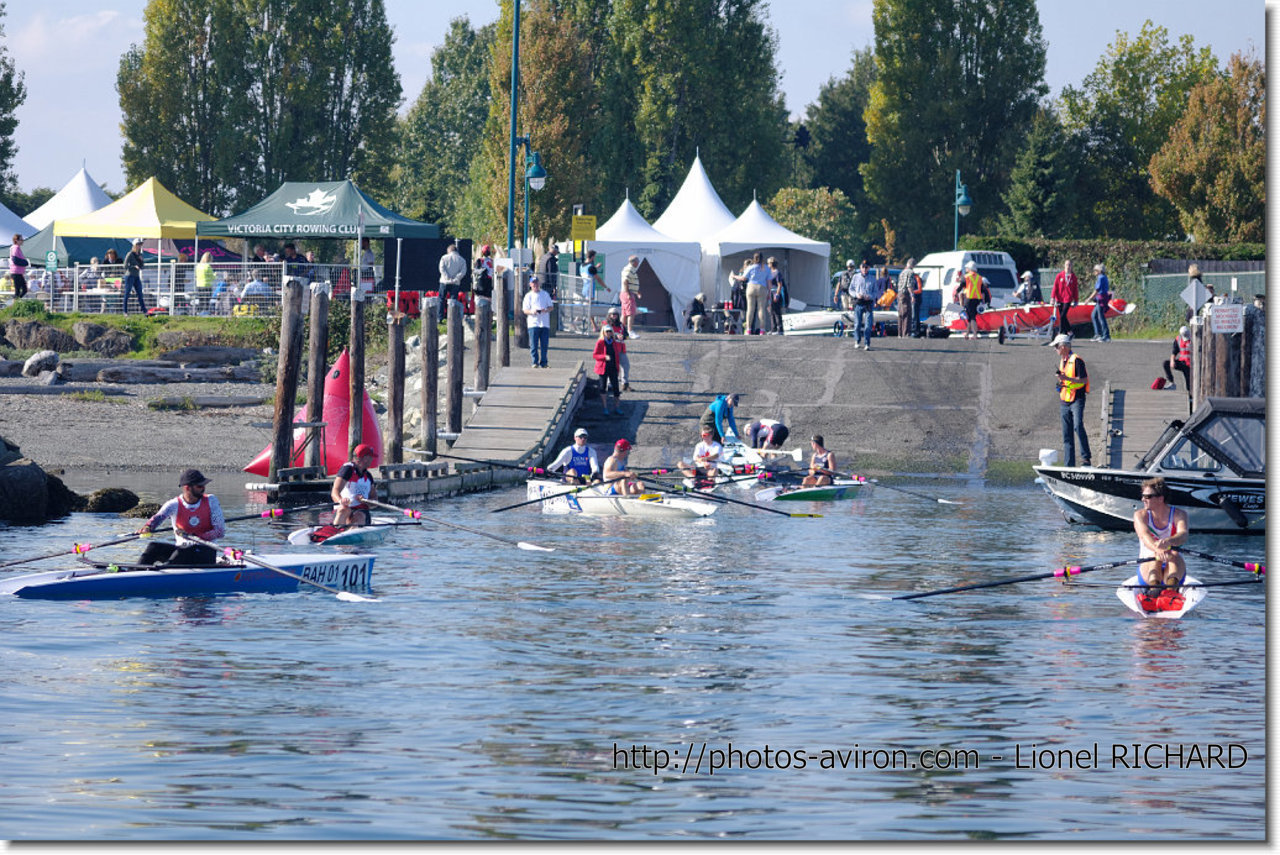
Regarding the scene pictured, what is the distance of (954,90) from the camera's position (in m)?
63.9

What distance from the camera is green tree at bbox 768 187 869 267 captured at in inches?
2702

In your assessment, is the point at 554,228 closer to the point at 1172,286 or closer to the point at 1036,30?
the point at 1036,30

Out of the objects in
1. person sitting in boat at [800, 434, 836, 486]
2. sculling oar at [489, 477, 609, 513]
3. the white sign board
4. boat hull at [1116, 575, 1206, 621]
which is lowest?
boat hull at [1116, 575, 1206, 621]

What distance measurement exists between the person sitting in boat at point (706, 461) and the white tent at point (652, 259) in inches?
809

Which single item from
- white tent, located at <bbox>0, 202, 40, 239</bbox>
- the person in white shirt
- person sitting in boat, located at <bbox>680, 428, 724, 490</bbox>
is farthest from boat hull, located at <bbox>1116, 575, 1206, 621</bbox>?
white tent, located at <bbox>0, 202, 40, 239</bbox>

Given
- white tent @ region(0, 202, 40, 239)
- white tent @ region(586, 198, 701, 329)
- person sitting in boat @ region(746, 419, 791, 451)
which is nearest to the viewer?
person sitting in boat @ region(746, 419, 791, 451)

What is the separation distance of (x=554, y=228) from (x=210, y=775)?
51.5 m

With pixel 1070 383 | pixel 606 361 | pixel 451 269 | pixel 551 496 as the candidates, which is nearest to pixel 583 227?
pixel 451 269

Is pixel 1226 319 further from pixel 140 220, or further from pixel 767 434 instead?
pixel 140 220

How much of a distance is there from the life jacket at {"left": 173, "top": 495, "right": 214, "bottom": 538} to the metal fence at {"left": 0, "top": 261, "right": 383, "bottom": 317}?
2173 cm

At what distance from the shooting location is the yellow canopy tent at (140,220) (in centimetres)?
4291

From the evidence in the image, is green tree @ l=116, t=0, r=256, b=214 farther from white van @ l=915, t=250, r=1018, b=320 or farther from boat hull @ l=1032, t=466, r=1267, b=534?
boat hull @ l=1032, t=466, r=1267, b=534

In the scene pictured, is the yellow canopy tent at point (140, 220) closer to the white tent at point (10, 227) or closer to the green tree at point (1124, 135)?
the white tent at point (10, 227)

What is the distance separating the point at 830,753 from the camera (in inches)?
401
